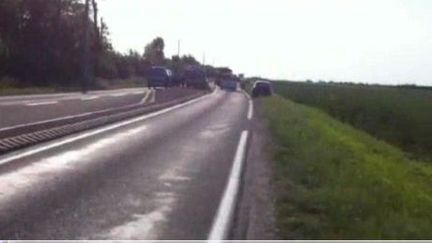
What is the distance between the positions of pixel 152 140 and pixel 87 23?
5355 centimetres

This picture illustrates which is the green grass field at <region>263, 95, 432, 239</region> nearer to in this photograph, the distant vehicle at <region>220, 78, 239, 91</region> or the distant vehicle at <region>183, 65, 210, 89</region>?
the distant vehicle at <region>183, 65, 210, 89</region>

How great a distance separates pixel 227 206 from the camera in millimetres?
12031

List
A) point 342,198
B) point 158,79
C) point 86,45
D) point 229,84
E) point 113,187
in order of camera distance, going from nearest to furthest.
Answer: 1. point 342,198
2. point 113,187
3. point 86,45
4. point 158,79
5. point 229,84

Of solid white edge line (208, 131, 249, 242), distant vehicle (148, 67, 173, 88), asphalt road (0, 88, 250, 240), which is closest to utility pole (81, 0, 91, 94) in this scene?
distant vehicle (148, 67, 173, 88)

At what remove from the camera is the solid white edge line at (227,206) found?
9977mm

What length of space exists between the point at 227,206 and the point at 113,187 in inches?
78.6

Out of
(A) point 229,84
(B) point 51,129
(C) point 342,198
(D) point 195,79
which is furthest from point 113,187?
(A) point 229,84

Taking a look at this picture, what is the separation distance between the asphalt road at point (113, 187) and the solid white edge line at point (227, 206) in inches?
4.1

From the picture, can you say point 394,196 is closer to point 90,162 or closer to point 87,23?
point 90,162

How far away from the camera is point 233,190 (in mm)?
13703

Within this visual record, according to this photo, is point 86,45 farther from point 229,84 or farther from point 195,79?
point 229,84

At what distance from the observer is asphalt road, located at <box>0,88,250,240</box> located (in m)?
10.0

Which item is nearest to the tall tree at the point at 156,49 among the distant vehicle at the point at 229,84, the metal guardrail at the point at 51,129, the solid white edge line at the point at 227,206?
the distant vehicle at the point at 229,84

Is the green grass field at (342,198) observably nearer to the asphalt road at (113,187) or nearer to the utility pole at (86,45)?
the asphalt road at (113,187)
